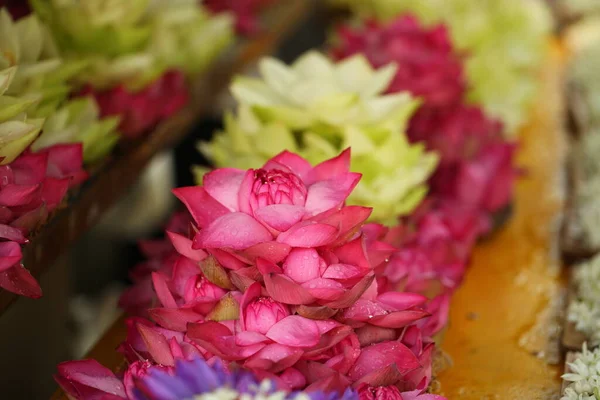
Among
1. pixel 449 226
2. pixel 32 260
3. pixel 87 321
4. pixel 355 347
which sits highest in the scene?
pixel 32 260

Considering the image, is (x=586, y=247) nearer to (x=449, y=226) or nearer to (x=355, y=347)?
(x=449, y=226)

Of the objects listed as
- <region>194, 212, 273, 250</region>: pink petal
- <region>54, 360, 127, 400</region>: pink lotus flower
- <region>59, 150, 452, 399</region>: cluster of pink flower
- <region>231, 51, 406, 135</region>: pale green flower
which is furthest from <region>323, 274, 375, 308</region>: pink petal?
<region>231, 51, 406, 135</region>: pale green flower

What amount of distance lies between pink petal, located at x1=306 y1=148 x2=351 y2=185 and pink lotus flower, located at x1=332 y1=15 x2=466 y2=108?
0.71 m

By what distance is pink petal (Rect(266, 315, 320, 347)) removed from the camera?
0.74 m

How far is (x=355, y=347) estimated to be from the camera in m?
0.79

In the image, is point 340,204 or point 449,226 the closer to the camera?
point 340,204

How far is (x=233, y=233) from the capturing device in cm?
77

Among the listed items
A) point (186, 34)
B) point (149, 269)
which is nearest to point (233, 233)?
point (149, 269)

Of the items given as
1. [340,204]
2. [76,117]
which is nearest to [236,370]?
[340,204]

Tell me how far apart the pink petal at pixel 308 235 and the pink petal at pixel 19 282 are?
1.01 ft

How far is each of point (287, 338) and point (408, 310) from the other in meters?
0.16

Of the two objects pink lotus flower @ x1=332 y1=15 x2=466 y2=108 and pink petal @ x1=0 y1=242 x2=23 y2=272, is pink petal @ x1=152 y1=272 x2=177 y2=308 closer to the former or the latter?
pink petal @ x1=0 y1=242 x2=23 y2=272

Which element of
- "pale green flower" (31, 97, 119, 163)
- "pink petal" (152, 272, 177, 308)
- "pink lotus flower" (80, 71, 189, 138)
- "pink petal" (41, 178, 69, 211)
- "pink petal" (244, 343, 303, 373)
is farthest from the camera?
"pink lotus flower" (80, 71, 189, 138)

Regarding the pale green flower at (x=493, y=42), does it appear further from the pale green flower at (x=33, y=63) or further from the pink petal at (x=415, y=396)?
the pink petal at (x=415, y=396)
